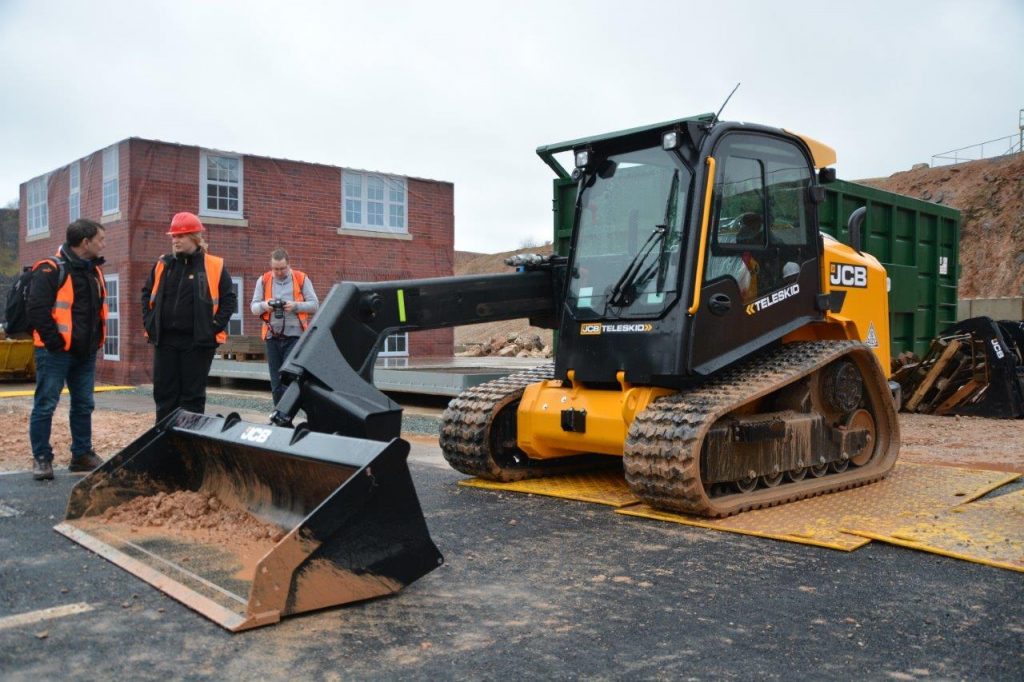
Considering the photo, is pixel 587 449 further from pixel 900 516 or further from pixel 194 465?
pixel 194 465

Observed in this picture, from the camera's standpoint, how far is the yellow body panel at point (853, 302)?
670 cm

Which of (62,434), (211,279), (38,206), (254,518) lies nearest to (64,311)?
(211,279)

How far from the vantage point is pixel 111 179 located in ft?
59.0

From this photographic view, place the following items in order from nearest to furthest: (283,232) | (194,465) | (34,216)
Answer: (194,465), (283,232), (34,216)

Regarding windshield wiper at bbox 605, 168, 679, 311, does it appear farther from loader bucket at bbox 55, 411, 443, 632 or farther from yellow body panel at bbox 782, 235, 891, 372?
loader bucket at bbox 55, 411, 443, 632

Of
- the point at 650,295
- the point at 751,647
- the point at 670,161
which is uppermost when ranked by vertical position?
the point at 670,161

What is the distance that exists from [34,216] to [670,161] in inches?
779

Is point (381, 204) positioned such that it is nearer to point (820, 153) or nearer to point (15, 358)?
point (15, 358)

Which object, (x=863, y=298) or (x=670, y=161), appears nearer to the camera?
(x=670, y=161)

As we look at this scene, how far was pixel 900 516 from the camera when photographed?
A: 17.9 feet

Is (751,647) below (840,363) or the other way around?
below

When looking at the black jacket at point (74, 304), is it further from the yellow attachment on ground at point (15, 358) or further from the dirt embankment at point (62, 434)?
the yellow attachment on ground at point (15, 358)

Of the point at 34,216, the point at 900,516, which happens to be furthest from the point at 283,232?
the point at 900,516

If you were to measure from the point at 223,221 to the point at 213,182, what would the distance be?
77 centimetres
